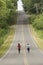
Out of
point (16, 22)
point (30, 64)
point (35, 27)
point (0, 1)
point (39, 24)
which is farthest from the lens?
point (16, 22)

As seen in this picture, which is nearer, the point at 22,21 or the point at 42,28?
the point at 42,28

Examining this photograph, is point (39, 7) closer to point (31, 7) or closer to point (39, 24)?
point (31, 7)

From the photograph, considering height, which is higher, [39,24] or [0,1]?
[0,1]

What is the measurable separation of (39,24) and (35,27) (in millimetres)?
7882

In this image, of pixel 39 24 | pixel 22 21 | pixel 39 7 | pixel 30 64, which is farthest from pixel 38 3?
pixel 30 64

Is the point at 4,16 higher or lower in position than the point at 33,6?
higher

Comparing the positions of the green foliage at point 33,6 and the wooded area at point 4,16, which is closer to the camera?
the wooded area at point 4,16

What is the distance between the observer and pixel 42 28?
9531 centimetres

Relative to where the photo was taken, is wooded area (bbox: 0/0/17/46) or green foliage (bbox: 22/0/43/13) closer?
wooded area (bbox: 0/0/17/46)

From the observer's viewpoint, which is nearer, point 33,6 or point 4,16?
point 4,16

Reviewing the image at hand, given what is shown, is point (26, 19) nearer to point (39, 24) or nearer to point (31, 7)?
point (31, 7)

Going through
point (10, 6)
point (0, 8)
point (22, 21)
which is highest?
point (0, 8)

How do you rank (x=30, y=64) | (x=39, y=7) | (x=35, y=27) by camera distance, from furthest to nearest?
(x=39, y=7)
(x=35, y=27)
(x=30, y=64)

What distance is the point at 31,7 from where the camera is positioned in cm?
13350
